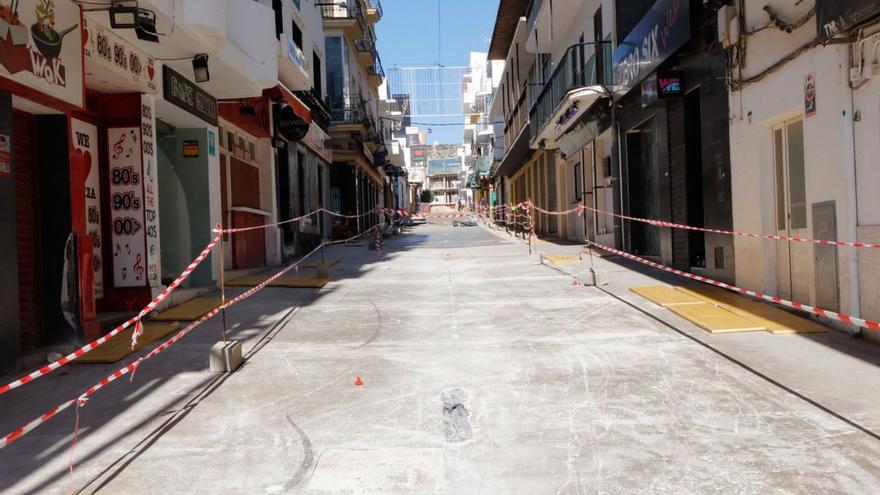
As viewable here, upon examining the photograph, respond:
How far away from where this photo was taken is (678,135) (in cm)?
1185

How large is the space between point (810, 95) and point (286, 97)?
34.5 ft

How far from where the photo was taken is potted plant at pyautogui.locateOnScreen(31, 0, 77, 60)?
6.25 metres

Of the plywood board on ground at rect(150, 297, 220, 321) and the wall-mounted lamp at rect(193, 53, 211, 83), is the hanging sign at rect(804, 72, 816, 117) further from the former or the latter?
the wall-mounted lamp at rect(193, 53, 211, 83)

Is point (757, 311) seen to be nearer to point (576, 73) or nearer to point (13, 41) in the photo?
point (13, 41)

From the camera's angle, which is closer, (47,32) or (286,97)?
(47,32)

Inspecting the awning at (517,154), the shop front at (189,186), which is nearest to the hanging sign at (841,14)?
the shop front at (189,186)

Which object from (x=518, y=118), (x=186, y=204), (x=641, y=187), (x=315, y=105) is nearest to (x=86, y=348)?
(x=186, y=204)

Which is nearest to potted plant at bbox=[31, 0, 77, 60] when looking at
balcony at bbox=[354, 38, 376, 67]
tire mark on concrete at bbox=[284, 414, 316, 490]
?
tire mark on concrete at bbox=[284, 414, 316, 490]

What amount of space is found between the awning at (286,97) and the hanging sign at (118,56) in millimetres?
4979

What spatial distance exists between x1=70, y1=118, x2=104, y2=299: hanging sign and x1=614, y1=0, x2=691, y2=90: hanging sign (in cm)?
879

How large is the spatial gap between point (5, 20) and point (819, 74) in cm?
793

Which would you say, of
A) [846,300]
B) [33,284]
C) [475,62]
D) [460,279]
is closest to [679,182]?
[460,279]

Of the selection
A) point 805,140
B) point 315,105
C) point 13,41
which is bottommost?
point 805,140

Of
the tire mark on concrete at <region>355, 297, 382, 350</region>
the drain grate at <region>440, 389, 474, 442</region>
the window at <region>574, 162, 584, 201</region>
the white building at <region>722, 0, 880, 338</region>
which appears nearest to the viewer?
the drain grate at <region>440, 389, 474, 442</region>
